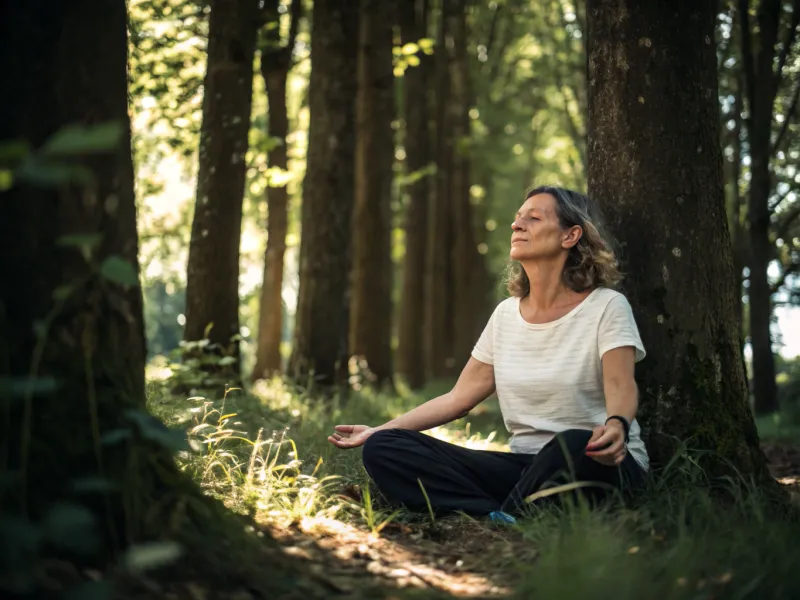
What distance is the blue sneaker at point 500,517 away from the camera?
457cm

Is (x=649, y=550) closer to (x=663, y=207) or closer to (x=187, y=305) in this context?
(x=663, y=207)

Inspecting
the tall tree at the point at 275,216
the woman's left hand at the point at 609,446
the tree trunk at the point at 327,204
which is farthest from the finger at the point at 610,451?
the tall tree at the point at 275,216

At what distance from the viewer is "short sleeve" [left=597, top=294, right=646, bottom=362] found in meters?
4.65

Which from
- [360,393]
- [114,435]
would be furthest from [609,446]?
[360,393]

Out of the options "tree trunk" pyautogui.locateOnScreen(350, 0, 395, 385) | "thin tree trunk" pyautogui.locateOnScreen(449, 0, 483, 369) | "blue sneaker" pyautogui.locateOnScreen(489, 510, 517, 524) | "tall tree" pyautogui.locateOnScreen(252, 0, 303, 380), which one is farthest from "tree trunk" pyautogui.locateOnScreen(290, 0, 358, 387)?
"thin tree trunk" pyautogui.locateOnScreen(449, 0, 483, 369)

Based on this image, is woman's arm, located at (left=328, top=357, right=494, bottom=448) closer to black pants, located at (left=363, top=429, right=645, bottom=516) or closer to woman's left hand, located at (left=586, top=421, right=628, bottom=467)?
black pants, located at (left=363, top=429, right=645, bottom=516)

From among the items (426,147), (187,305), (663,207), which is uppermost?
(426,147)

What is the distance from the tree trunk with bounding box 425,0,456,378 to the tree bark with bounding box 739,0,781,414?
8116 mm

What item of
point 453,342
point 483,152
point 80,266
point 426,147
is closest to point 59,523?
point 80,266

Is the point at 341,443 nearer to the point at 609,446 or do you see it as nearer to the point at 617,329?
the point at 609,446

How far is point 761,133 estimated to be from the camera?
11.1m

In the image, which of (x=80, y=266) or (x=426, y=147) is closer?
(x=80, y=266)

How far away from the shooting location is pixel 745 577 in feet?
11.0

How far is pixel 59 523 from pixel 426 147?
1585 cm
